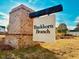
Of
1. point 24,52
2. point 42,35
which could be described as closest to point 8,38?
point 24,52

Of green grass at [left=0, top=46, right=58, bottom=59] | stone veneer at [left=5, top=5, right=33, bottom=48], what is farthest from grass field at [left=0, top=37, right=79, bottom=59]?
stone veneer at [left=5, top=5, right=33, bottom=48]

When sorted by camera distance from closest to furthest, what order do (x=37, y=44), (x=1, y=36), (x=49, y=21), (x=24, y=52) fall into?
(x=49, y=21), (x=24, y=52), (x=37, y=44), (x=1, y=36)

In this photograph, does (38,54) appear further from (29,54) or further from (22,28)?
(22,28)

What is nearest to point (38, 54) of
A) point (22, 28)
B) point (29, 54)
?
point (29, 54)

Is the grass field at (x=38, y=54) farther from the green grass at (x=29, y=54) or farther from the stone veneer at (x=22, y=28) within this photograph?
the stone veneer at (x=22, y=28)

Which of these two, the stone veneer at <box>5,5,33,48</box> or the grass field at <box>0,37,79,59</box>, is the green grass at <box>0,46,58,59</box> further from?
the stone veneer at <box>5,5,33,48</box>

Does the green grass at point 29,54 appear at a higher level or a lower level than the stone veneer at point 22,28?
lower

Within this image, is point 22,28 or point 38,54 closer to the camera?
point 38,54

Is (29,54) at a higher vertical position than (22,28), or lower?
lower

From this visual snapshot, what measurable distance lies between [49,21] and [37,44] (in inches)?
45.7

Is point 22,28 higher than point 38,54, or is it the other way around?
point 22,28

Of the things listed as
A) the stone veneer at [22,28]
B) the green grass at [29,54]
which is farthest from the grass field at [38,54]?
the stone veneer at [22,28]

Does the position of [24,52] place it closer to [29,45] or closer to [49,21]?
[29,45]

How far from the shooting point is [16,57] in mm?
3533
